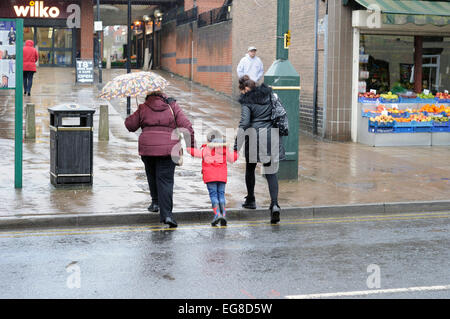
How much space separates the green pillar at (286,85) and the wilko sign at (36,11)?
32.0m

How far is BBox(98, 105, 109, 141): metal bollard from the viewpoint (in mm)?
15960

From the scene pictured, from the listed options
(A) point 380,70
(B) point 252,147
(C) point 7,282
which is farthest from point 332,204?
(A) point 380,70

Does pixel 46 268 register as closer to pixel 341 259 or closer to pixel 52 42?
pixel 341 259

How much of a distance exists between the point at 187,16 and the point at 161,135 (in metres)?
28.6

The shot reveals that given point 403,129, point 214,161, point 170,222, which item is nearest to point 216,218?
point 170,222

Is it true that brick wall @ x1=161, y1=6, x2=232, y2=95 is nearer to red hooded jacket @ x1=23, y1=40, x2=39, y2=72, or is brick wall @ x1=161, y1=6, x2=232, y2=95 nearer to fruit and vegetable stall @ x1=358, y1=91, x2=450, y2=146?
red hooded jacket @ x1=23, y1=40, x2=39, y2=72

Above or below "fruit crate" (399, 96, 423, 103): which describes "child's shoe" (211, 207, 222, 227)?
below

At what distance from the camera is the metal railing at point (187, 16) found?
34.6 m

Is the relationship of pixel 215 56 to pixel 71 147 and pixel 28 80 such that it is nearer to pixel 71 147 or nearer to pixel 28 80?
pixel 28 80

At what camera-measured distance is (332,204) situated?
1017 cm

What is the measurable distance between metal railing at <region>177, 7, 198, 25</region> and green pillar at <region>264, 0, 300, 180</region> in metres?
22.7

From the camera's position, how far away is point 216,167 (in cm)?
903

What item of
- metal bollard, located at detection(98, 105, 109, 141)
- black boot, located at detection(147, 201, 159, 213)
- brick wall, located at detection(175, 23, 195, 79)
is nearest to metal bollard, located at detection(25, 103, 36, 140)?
metal bollard, located at detection(98, 105, 109, 141)

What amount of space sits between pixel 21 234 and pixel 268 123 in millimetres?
3505
